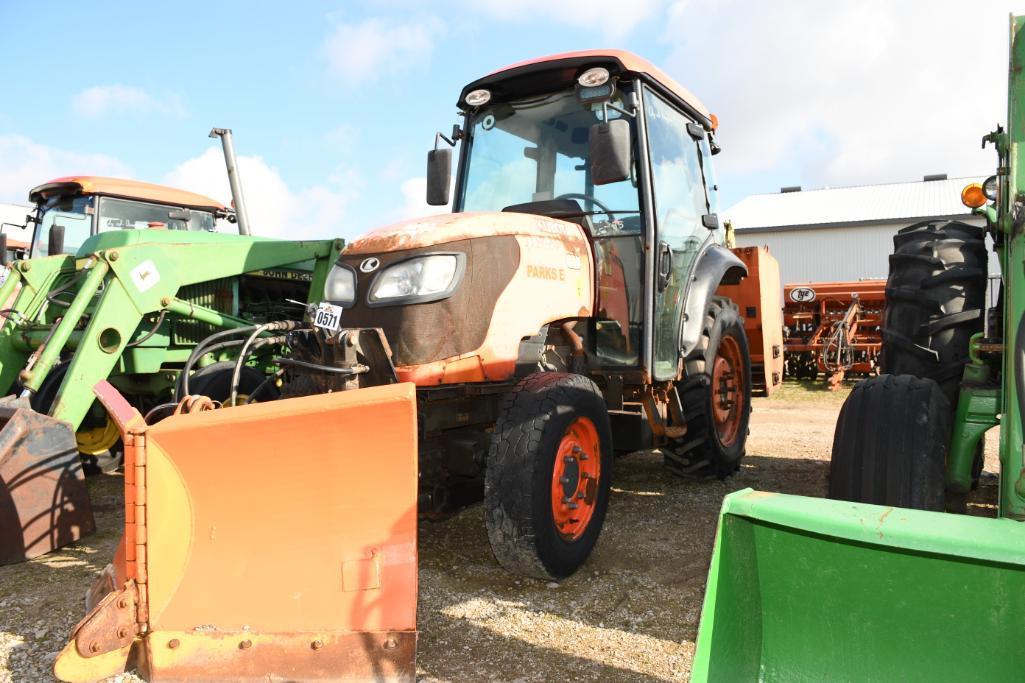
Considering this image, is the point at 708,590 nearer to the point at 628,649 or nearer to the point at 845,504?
the point at 845,504

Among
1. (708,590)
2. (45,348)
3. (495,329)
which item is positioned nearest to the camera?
(708,590)

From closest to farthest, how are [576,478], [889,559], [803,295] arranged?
[889,559] < [576,478] < [803,295]

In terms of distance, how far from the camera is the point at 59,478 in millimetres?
3844

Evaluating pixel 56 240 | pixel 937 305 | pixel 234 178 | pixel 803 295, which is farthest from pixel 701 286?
pixel 803 295

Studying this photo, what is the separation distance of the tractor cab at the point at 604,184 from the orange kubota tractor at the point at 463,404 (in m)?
0.01

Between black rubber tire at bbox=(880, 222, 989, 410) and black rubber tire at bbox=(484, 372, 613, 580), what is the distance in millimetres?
1550

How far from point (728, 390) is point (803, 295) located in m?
8.54

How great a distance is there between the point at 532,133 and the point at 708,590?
9.53 feet

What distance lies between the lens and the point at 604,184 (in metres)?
3.86

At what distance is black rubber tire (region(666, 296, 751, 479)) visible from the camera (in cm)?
464

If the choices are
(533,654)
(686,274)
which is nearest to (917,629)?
(533,654)

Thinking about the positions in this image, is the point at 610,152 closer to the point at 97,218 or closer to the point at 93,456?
the point at 93,456

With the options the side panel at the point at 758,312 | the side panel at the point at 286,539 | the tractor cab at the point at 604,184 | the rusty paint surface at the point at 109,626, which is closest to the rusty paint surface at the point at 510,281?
the tractor cab at the point at 604,184

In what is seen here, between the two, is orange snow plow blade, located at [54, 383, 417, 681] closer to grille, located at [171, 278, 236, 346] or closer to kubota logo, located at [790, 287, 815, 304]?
grille, located at [171, 278, 236, 346]
